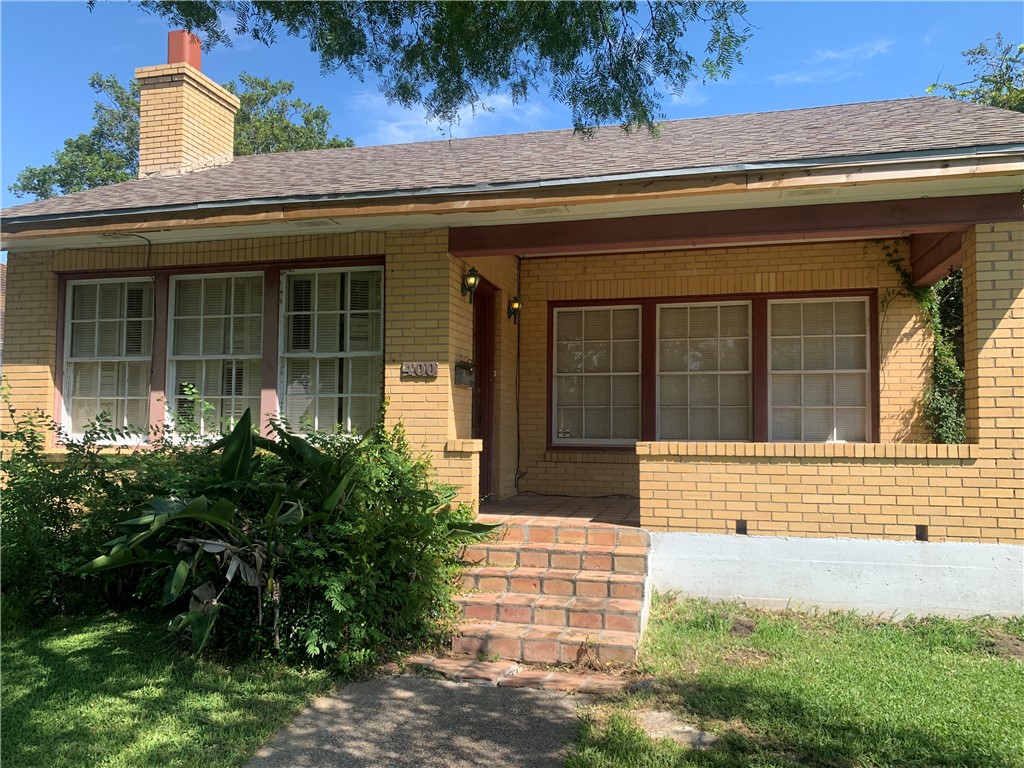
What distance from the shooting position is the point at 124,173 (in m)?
34.5

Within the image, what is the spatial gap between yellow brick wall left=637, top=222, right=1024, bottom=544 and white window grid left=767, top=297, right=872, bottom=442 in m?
1.97

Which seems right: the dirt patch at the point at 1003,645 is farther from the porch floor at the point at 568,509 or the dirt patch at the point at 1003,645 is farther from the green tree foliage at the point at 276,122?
the green tree foliage at the point at 276,122

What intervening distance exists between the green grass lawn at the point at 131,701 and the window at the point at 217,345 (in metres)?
2.88

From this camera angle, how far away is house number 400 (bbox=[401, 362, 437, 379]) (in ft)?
Result: 22.7

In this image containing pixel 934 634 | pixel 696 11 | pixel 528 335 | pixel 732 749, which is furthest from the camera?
pixel 528 335

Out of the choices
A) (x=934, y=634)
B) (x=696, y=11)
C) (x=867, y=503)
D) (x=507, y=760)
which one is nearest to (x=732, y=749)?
(x=507, y=760)

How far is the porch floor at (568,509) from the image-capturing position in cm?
679

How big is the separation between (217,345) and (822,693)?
21.3 feet

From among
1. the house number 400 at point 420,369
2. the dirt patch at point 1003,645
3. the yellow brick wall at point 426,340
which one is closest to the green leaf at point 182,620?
the yellow brick wall at point 426,340

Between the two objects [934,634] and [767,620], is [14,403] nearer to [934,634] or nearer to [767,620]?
[767,620]

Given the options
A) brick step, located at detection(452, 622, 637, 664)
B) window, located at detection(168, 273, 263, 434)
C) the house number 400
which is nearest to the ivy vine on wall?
brick step, located at detection(452, 622, 637, 664)

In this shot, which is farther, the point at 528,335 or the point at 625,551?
the point at 528,335

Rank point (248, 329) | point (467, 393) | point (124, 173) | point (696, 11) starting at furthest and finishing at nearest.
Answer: point (124, 173)
point (248, 329)
point (467, 393)
point (696, 11)

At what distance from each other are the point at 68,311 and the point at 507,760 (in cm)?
720
